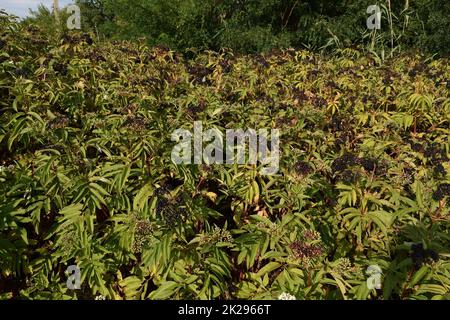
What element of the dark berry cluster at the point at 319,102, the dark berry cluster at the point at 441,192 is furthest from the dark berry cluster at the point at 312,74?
the dark berry cluster at the point at 441,192

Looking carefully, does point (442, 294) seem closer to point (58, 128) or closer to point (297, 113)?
point (297, 113)

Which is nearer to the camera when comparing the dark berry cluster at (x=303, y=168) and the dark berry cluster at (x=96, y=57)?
the dark berry cluster at (x=303, y=168)

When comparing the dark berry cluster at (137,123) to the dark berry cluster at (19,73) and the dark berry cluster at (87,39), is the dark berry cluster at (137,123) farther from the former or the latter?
the dark berry cluster at (87,39)

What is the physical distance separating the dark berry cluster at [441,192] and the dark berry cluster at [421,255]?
0.38 meters

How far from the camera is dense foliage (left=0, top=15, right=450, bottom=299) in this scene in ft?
6.55

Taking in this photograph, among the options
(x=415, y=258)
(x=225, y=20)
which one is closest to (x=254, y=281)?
(x=415, y=258)

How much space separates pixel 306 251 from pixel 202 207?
66 cm

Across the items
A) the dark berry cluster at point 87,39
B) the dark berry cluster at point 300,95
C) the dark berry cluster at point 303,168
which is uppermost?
the dark berry cluster at point 87,39

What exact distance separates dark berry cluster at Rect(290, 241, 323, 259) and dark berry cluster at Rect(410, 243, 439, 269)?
1.30 ft

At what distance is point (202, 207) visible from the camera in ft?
7.57

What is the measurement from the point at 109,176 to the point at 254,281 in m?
1.01

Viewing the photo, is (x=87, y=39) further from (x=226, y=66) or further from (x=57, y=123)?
(x=57, y=123)

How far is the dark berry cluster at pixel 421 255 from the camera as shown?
1.80 metres

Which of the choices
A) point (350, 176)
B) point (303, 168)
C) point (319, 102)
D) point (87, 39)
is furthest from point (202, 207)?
point (87, 39)
